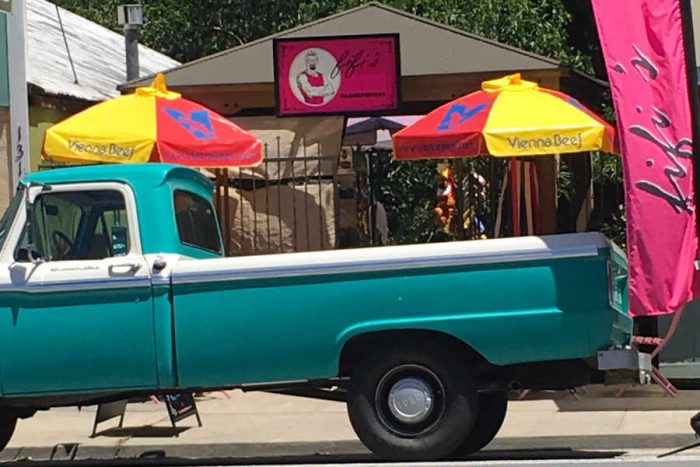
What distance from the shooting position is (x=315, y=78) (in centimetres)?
1329

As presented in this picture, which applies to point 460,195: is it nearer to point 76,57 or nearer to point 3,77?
point 3,77

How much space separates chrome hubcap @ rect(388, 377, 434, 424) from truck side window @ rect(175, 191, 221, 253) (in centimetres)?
177

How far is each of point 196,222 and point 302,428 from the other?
9.85 ft

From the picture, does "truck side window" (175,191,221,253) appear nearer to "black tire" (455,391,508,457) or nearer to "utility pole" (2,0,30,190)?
"black tire" (455,391,508,457)

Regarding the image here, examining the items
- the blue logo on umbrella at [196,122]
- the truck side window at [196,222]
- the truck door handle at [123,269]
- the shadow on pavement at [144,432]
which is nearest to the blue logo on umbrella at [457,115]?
the blue logo on umbrella at [196,122]

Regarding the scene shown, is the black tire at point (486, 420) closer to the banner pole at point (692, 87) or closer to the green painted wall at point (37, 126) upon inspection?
the banner pole at point (692, 87)

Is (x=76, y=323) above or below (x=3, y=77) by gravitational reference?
below

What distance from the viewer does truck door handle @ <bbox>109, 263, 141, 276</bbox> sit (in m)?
8.66

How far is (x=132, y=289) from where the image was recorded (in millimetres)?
8633

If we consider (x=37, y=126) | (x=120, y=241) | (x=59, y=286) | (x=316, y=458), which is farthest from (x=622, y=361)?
(x=37, y=126)

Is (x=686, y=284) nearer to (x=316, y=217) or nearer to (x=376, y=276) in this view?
(x=376, y=276)

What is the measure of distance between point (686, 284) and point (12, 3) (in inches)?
345

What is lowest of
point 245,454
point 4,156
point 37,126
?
point 245,454

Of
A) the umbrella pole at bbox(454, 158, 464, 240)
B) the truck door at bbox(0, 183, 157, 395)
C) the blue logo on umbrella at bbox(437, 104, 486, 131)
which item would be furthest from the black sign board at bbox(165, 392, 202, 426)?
the umbrella pole at bbox(454, 158, 464, 240)
